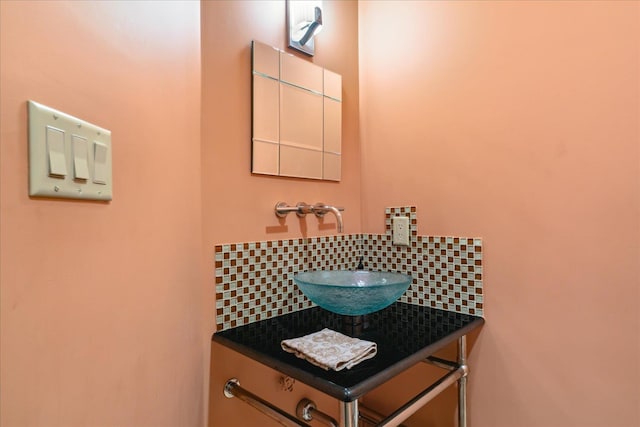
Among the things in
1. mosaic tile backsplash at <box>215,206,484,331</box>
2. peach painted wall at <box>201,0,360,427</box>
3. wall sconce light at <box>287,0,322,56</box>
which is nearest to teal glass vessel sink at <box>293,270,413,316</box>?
mosaic tile backsplash at <box>215,206,484,331</box>

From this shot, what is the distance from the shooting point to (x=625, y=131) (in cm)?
86

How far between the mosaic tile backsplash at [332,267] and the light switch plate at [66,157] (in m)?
0.48

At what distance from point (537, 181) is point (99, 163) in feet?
3.71

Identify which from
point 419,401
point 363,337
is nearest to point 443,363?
point 419,401

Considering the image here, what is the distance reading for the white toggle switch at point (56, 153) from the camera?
1.48 feet

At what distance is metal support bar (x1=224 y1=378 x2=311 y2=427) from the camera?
33.3 inches

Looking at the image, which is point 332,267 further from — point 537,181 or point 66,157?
point 66,157

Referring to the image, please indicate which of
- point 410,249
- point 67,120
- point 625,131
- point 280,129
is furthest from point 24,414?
point 625,131

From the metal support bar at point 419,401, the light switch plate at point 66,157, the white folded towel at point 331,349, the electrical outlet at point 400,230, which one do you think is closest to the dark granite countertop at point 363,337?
the white folded towel at point 331,349

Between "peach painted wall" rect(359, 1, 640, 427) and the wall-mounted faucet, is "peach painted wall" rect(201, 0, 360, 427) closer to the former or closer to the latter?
the wall-mounted faucet

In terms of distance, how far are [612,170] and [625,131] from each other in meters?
0.10

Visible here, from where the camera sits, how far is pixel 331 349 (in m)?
0.81

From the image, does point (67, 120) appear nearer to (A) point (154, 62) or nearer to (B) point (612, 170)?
(A) point (154, 62)

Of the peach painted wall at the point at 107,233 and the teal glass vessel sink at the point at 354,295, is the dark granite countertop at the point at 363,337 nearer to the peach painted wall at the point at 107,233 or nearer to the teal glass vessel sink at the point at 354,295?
the teal glass vessel sink at the point at 354,295
